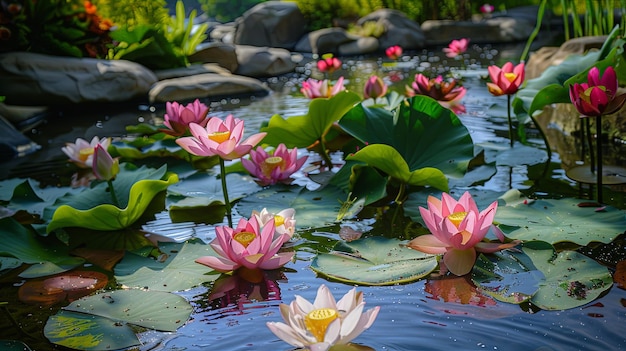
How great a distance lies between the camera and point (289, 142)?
227 cm

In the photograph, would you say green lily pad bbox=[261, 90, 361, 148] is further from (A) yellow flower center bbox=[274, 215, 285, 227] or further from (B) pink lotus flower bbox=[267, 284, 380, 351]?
(B) pink lotus flower bbox=[267, 284, 380, 351]

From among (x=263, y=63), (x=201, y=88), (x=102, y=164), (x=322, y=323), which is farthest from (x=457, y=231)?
(x=263, y=63)

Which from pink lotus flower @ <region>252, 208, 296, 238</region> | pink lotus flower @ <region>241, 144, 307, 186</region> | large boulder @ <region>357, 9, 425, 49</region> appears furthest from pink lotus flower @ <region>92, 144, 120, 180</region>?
large boulder @ <region>357, 9, 425, 49</region>

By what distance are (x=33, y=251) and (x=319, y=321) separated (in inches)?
39.8

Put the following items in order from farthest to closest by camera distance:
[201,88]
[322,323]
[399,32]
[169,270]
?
1. [399,32]
2. [201,88]
3. [169,270]
4. [322,323]

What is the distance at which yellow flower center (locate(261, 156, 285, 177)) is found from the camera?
6.86 ft

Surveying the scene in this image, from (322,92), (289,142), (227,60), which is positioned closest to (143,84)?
(227,60)

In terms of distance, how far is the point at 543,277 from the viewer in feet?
4.38

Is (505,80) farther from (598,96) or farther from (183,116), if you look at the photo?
(183,116)

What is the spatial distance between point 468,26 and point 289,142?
8.45m

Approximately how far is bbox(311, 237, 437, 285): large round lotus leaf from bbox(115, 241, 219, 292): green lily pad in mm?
285

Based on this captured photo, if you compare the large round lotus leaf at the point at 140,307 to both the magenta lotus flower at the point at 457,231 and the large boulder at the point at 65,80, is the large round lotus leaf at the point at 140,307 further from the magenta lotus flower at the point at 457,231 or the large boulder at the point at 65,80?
the large boulder at the point at 65,80

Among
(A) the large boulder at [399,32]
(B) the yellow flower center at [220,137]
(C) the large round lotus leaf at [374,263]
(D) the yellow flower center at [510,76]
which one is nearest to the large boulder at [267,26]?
(A) the large boulder at [399,32]

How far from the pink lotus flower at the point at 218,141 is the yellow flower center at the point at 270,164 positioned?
351 millimetres
